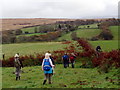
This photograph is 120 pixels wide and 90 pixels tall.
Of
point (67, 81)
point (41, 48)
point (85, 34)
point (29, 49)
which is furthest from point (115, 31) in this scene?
point (67, 81)

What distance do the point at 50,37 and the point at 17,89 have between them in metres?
79.5

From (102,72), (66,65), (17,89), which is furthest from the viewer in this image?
(66,65)

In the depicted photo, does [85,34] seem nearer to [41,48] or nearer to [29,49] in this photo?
[41,48]

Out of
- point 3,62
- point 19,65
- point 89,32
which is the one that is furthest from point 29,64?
point 89,32

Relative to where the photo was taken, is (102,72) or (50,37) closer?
(102,72)

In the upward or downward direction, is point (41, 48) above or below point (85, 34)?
below

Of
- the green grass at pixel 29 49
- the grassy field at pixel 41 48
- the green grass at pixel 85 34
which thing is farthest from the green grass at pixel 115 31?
the green grass at pixel 29 49

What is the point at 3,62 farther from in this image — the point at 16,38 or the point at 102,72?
the point at 16,38

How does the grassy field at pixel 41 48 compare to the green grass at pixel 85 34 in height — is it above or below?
below

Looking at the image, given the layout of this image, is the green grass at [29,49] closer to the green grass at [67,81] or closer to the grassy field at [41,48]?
the grassy field at [41,48]

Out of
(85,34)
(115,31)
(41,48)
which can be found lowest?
(41,48)

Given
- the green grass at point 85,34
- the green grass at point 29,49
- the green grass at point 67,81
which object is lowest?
the green grass at point 29,49

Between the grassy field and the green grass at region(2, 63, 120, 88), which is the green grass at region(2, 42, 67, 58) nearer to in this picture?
the grassy field

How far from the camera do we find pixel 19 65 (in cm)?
1694
